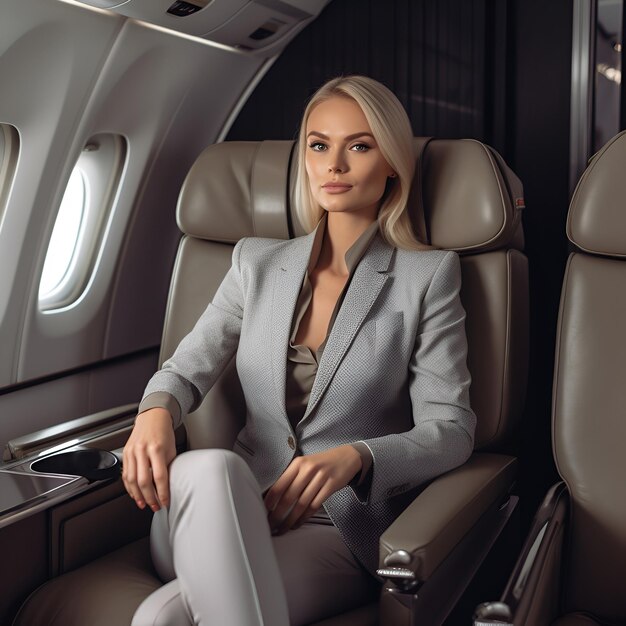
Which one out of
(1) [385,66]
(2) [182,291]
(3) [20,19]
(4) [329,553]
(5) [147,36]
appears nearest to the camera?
(4) [329,553]

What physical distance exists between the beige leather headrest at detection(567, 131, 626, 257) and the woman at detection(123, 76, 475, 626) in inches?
10.6

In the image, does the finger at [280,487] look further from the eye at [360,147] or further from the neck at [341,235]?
the eye at [360,147]

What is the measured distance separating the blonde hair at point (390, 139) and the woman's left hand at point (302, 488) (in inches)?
22.8

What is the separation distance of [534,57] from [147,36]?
1060 mm

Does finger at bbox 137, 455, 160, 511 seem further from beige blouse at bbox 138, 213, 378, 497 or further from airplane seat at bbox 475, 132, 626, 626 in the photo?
airplane seat at bbox 475, 132, 626, 626

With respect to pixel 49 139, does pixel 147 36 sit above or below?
above

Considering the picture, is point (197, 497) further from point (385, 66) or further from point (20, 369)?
point (385, 66)

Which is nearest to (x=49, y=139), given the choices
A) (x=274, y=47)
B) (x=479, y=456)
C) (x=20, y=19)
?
(x=20, y=19)

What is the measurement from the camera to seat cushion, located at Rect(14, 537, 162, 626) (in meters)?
1.44

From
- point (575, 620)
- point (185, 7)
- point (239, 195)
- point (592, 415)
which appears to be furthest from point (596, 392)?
point (185, 7)

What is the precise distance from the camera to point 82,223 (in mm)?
2703

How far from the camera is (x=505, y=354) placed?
1.77 meters

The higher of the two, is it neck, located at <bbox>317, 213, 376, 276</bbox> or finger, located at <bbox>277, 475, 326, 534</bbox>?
neck, located at <bbox>317, 213, 376, 276</bbox>

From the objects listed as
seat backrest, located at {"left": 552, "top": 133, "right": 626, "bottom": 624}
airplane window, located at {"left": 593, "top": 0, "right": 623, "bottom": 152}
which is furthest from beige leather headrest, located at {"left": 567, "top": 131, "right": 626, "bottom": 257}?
airplane window, located at {"left": 593, "top": 0, "right": 623, "bottom": 152}
